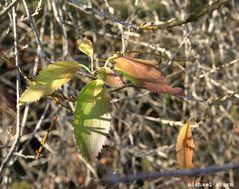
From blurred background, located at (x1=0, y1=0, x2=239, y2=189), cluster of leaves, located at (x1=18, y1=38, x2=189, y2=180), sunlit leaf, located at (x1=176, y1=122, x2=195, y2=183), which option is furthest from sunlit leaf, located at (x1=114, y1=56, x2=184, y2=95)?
blurred background, located at (x1=0, y1=0, x2=239, y2=189)

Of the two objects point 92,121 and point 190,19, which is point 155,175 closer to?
point 92,121

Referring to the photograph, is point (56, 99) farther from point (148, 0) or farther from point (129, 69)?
point (148, 0)

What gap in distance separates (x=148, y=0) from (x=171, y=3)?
340mm

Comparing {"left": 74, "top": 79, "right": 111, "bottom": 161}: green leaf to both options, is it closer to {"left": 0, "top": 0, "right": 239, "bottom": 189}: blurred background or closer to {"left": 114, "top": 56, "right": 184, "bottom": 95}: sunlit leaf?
{"left": 114, "top": 56, "right": 184, "bottom": 95}: sunlit leaf

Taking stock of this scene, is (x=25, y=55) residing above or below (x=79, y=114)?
above

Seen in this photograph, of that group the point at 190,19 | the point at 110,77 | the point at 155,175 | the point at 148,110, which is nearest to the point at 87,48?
the point at 110,77

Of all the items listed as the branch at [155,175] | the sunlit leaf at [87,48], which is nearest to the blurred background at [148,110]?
the sunlit leaf at [87,48]

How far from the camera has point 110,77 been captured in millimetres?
1027

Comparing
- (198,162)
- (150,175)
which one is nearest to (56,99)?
(150,175)

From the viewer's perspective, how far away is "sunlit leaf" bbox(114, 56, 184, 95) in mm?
986

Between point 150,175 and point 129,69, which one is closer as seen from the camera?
point 150,175

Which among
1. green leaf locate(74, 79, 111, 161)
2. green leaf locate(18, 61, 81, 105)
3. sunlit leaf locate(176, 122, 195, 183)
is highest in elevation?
green leaf locate(18, 61, 81, 105)

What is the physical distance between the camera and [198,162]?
124 inches

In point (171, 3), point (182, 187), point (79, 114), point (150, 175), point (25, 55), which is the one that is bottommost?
point (182, 187)
